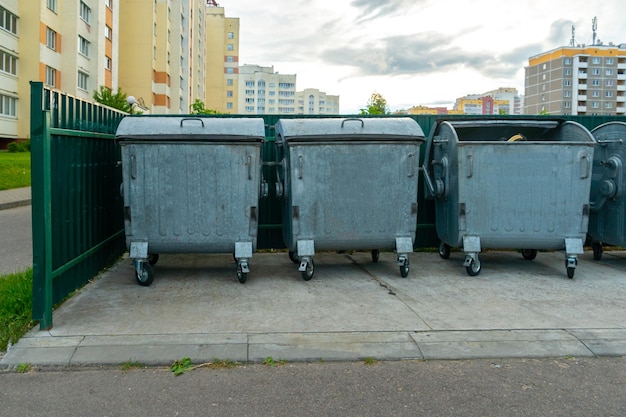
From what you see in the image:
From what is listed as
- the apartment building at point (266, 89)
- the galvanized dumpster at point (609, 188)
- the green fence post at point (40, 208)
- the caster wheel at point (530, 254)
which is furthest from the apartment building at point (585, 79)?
the green fence post at point (40, 208)

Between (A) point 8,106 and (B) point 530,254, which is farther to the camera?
(A) point 8,106

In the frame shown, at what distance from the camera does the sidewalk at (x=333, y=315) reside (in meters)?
4.47

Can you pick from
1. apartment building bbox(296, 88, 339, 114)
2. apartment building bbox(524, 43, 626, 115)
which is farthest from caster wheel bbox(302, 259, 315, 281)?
apartment building bbox(296, 88, 339, 114)

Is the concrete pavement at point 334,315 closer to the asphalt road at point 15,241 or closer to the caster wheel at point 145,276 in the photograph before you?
the caster wheel at point 145,276

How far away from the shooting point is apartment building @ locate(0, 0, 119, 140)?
3585 centimetres

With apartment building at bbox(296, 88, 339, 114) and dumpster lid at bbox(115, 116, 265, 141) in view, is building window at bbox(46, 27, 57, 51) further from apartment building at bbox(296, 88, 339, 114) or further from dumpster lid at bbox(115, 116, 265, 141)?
apartment building at bbox(296, 88, 339, 114)

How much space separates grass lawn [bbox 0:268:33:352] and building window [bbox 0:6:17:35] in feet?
111

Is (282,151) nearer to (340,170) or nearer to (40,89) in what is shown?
(340,170)

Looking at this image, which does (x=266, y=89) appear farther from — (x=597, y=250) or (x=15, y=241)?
(x=597, y=250)

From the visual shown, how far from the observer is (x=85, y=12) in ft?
138

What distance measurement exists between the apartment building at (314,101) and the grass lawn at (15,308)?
14930 cm

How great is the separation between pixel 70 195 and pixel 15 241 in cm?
533

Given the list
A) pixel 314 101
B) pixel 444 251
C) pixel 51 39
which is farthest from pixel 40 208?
pixel 314 101

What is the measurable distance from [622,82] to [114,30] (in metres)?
104
